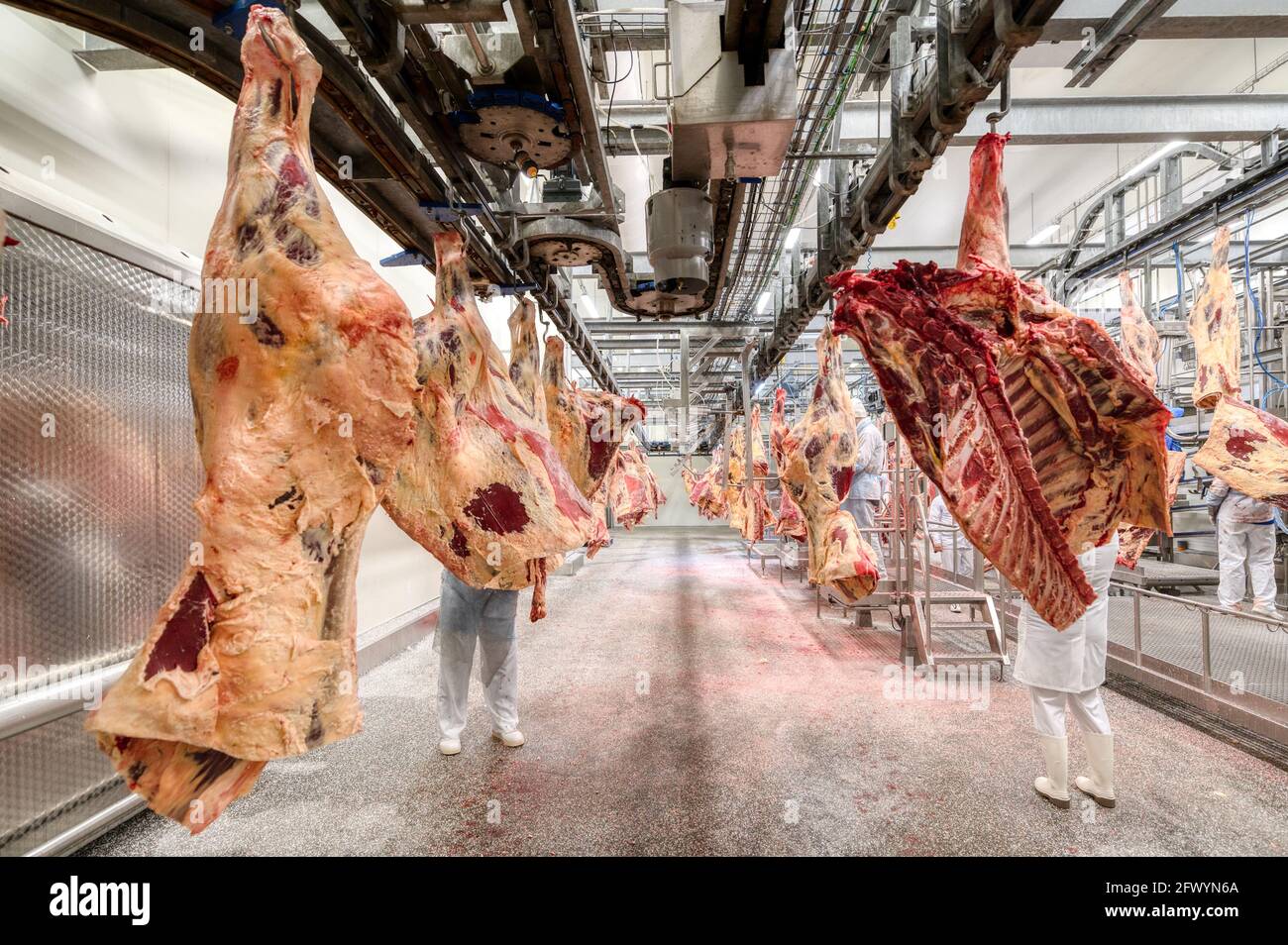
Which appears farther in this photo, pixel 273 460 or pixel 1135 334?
pixel 1135 334

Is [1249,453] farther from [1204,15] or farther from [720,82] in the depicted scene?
[720,82]

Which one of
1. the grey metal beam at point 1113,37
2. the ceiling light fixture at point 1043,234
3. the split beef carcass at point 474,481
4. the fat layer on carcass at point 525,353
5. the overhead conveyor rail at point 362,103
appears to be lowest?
the split beef carcass at point 474,481

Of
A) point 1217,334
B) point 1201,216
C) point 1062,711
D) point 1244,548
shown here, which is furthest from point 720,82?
point 1244,548

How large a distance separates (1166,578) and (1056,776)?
643 cm

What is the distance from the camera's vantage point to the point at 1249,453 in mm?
3721

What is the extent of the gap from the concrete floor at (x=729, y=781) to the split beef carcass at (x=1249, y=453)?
1.59 m

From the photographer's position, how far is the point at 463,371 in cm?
217

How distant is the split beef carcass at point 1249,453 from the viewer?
11.9ft

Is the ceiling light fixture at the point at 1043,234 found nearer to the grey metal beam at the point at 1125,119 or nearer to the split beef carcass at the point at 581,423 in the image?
the grey metal beam at the point at 1125,119

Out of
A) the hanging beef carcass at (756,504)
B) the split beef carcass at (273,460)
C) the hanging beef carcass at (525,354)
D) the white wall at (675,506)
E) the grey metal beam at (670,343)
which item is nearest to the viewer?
the split beef carcass at (273,460)

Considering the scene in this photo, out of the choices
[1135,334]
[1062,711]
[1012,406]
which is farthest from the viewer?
[1135,334]

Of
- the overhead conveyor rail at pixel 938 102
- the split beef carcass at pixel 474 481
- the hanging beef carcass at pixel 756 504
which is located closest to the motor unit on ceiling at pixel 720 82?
the overhead conveyor rail at pixel 938 102

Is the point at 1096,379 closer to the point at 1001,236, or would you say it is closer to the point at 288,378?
the point at 1001,236

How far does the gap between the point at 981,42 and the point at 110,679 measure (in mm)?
4215
